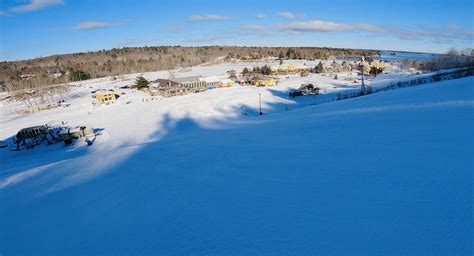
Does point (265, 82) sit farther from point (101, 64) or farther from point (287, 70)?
point (101, 64)

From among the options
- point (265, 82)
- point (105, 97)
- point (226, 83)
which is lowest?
point (105, 97)

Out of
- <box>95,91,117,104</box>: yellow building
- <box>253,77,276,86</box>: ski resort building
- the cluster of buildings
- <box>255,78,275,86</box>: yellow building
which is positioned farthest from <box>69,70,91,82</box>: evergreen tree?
<box>255,78,275,86</box>: yellow building

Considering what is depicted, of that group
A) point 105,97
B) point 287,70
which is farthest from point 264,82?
point 287,70

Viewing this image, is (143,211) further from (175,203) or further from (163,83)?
(163,83)

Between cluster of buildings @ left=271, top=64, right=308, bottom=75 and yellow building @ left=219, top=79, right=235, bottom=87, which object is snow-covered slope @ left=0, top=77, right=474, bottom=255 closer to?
yellow building @ left=219, top=79, right=235, bottom=87

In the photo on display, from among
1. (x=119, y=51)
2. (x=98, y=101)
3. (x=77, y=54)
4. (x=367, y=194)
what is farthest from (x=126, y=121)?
(x=77, y=54)

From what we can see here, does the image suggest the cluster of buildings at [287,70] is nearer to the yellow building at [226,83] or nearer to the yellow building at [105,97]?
the yellow building at [226,83]

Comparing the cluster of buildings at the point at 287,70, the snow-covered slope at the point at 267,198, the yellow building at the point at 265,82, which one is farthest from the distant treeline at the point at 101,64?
the snow-covered slope at the point at 267,198
